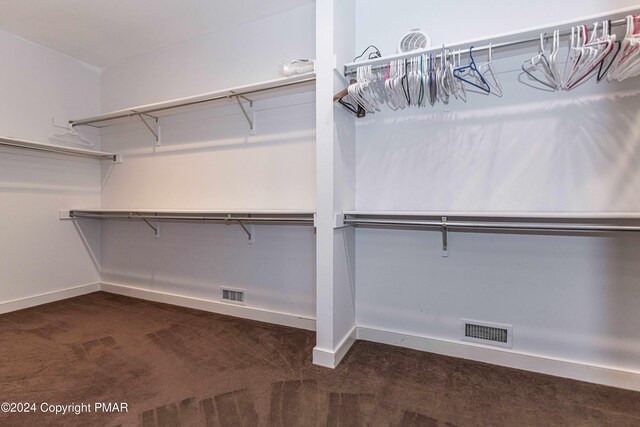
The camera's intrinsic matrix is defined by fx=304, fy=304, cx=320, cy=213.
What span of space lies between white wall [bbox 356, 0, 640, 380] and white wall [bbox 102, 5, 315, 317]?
22.1 inches

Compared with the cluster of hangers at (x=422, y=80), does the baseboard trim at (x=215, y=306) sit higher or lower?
lower

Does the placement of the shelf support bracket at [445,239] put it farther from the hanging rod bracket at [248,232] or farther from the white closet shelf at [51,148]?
the white closet shelf at [51,148]

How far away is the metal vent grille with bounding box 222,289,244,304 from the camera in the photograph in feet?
9.06

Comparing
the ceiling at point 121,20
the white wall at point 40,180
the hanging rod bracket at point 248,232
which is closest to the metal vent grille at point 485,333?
the hanging rod bracket at point 248,232

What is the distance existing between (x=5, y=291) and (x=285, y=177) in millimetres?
2832

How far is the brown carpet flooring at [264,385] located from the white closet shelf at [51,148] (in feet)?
5.21

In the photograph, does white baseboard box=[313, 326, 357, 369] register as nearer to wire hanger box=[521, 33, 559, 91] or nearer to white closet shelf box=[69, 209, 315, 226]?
white closet shelf box=[69, 209, 315, 226]

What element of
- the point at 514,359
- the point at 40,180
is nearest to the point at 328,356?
the point at 514,359

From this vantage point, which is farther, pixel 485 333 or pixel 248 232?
pixel 248 232

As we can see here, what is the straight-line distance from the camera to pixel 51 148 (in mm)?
2908

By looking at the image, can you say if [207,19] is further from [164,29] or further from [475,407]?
[475,407]

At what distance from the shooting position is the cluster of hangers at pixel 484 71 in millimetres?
1388

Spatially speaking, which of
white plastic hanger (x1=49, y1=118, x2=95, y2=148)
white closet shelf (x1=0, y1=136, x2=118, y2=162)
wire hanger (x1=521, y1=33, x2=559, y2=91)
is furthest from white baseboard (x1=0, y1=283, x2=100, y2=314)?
wire hanger (x1=521, y1=33, x2=559, y2=91)

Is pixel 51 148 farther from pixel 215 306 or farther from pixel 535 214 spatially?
pixel 535 214
